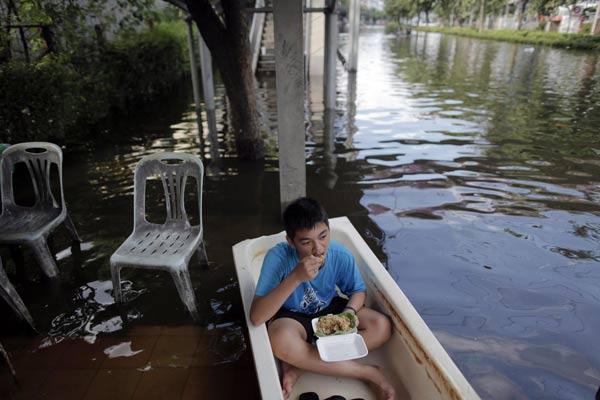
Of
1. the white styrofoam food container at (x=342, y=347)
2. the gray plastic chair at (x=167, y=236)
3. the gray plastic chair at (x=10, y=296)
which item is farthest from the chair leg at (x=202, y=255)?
the white styrofoam food container at (x=342, y=347)

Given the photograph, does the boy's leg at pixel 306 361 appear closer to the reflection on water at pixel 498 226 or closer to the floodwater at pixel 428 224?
the floodwater at pixel 428 224

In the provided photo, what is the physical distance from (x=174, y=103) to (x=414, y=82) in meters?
8.41

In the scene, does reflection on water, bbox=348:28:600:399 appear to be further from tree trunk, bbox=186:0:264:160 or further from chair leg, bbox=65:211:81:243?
chair leg, bbox=65:211:81:243

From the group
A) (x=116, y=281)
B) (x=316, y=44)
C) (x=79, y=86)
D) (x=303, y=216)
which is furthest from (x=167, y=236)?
(x=316, y=44)

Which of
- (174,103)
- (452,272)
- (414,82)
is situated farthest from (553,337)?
(414,82)

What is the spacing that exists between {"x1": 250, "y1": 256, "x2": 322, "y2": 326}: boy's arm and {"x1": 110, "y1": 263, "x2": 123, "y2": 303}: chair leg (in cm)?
130

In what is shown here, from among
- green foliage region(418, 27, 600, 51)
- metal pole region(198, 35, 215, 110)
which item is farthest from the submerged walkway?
green foliage region(418, 27, 600, 51)

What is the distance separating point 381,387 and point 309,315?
1.87 feet

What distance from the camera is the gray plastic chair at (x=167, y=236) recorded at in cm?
284

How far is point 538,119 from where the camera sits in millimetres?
8820

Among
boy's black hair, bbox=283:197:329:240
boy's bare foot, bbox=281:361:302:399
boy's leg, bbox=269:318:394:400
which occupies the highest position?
boy's black hair, bbox=283:197:329:240

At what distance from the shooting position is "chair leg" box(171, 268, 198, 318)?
2.81m

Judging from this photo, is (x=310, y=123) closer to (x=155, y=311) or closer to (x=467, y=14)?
(x=155, y=311)

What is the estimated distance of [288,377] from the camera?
7.22 feet
